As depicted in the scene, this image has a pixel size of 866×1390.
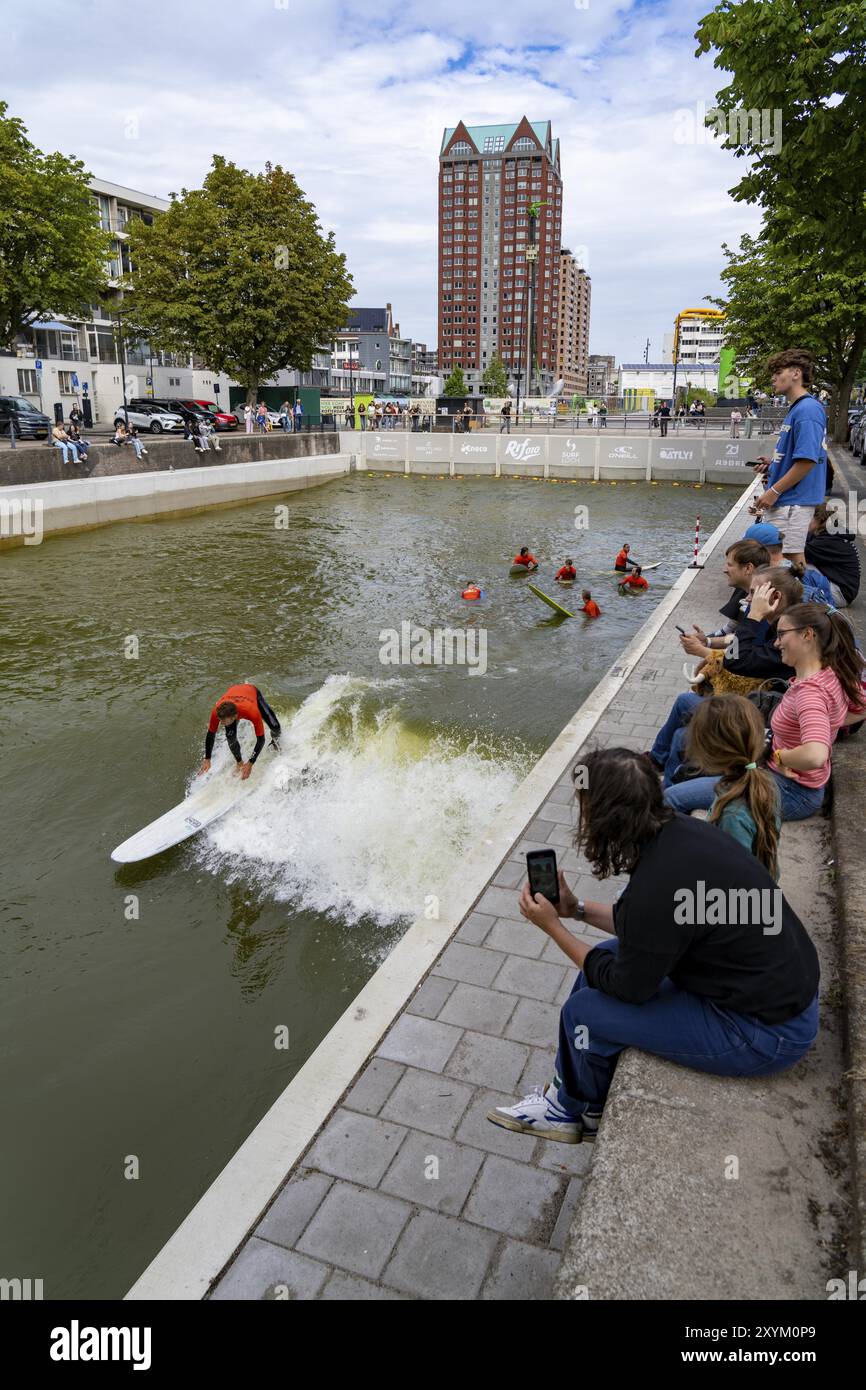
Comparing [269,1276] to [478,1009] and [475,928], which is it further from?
[475,928]

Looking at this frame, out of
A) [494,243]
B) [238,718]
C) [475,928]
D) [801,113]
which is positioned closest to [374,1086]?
[475,928]

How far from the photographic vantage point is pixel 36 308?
126 ft

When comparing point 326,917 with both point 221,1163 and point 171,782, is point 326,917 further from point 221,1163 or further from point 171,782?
point 171,782

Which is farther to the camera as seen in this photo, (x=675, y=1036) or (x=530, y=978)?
(x=530, y=978)

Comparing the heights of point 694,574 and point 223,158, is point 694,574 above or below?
below

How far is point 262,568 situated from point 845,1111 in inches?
876

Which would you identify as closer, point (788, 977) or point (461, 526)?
point (788, 977)

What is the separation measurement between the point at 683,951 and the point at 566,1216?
4.40ft

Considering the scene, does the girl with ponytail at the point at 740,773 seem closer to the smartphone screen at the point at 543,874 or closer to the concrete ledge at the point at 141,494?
the smartphone screen at the point at 543,874

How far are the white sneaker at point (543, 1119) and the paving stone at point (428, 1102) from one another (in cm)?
25

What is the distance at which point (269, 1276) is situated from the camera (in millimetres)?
3291

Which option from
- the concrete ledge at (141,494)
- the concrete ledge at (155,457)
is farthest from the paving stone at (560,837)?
the concrete ledge at (155,457)
